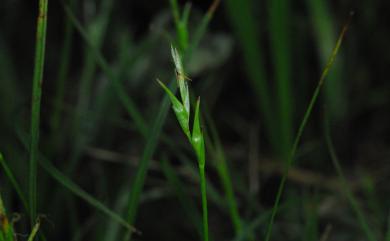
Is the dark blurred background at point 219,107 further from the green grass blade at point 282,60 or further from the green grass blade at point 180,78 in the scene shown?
the green grass blade at point 180,78

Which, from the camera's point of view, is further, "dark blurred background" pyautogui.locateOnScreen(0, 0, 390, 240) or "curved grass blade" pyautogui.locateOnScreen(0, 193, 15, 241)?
"dark blurred background" pyautogui.locateOnScreen(0, 0, 390, 240)

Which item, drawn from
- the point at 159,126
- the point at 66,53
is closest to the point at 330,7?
the point at 66,53

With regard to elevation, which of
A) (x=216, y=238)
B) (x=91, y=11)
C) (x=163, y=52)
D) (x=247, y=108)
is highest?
(x=91, y=11)

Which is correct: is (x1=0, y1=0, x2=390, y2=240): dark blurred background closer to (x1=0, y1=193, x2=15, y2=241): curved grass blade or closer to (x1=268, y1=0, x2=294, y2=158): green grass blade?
(x1=268, y1=0, x2=294, y2=158): green grass blade

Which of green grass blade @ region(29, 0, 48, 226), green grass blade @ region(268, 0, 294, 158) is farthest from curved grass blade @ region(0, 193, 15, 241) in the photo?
green grass blade @ region(268, 0, 294, 158)

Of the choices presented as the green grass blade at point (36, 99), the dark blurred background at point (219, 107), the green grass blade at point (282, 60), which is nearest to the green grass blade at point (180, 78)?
the green grass blade at point (36, 99)

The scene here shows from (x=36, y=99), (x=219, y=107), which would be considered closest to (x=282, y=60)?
(x=219, y=107)

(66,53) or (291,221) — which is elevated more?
(66,53)

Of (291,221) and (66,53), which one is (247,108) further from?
(66,53)
